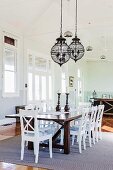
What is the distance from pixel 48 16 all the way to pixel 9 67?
110 inches

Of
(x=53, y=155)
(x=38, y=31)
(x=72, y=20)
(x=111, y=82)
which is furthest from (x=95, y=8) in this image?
(x=111, y=82)

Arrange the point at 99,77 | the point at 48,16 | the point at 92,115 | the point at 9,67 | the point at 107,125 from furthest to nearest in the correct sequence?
the point at 99,77
the point at 48,16
the point at 9,67
the point at 107,125
the point at 92,115

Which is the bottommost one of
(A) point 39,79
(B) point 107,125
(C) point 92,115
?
(B) point 107,125

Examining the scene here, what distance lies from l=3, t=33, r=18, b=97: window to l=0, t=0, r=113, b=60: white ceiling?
70 centimetres

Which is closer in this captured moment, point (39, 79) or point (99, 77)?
point (39, 79)

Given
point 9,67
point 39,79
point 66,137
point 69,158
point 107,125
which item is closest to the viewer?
point 69,158

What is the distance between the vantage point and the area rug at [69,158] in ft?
13.4

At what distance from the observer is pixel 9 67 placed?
30.5 feet

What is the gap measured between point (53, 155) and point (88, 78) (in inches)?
527

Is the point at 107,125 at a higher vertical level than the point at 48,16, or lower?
lower

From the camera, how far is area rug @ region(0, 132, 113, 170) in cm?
408

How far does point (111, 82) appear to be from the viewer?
17203mm

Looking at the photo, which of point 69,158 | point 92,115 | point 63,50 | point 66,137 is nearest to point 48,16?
point 63,50

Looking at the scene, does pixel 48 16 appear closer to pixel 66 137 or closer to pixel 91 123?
pixel 91 123
